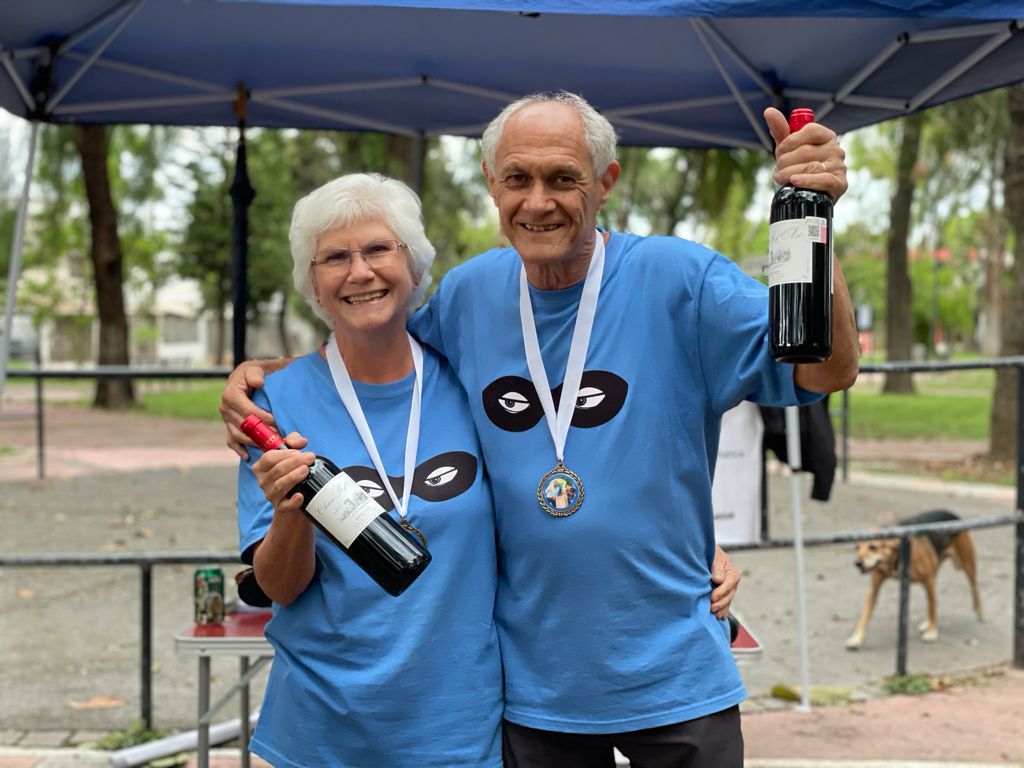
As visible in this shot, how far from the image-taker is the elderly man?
2016 millimetres

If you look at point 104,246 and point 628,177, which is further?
point 628,177

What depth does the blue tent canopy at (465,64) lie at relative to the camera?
12.5 ft

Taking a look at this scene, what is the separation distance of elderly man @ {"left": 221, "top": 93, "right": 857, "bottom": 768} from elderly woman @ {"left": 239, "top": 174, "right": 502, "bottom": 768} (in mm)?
92

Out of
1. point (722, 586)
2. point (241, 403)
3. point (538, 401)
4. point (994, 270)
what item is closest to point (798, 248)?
point (538, 401)

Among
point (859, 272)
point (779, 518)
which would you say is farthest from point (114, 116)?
point (859, 272)

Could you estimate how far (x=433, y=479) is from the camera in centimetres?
213

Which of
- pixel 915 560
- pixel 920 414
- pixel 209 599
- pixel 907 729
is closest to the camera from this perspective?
pixel 209 599

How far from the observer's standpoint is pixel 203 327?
274ft

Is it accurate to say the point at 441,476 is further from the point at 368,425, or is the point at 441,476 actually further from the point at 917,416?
the point at 917,416

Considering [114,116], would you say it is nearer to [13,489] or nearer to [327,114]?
[327,114]

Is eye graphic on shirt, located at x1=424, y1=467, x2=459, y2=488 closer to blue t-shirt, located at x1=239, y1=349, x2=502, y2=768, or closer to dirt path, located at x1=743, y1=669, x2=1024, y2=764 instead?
blue t-shirt, located at x1=239, y1=349, x2=502, y2=768

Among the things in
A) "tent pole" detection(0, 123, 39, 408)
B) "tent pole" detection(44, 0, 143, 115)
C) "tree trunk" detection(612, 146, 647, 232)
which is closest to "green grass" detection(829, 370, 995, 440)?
"tree trunk" detection(612, 146, 647, 232)

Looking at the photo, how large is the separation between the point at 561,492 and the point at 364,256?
25.1 inches

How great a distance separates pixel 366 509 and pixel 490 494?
0.34 metres
